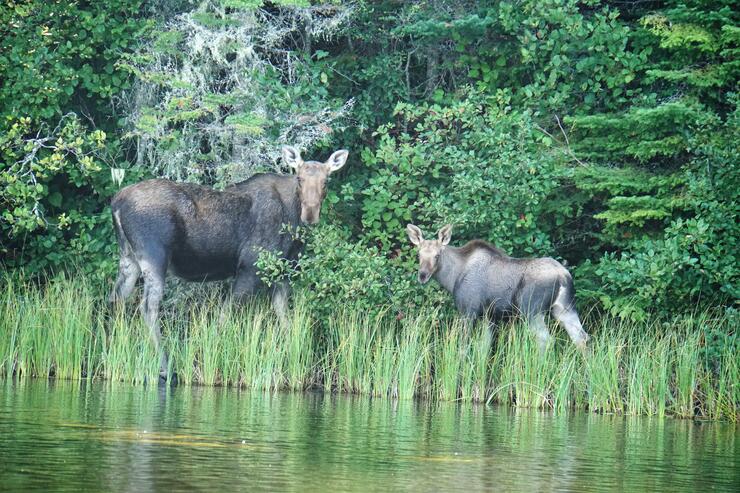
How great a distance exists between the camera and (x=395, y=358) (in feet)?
46.5

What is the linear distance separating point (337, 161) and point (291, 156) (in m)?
0.62

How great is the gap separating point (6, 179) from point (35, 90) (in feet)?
4.96

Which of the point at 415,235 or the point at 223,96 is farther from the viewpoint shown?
the point at 223,96

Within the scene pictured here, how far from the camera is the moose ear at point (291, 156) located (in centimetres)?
1630

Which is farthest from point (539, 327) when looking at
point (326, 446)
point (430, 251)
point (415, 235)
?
point (326, 446)

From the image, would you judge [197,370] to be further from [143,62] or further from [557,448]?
[557,448]

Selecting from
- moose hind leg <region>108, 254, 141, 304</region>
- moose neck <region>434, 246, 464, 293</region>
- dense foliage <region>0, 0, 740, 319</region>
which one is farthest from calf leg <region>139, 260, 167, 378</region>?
moose neck <region>434, 246, 464, 293</region>

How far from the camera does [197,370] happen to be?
47.6 feet

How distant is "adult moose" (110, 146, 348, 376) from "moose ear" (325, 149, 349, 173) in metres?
0.01

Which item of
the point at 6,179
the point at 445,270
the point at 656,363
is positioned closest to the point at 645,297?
the point at 656,363

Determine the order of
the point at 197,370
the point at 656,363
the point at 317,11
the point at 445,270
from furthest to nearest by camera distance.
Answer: the point at 317,11
the point at 445,270
the point at 197,370
the point at 656,363

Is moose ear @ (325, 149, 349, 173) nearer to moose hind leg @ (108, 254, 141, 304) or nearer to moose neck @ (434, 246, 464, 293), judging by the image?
moose neck @ (434, 246, 464, 293)

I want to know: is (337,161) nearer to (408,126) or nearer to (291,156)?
(291,156)

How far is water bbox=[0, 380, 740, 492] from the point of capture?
7234mm
